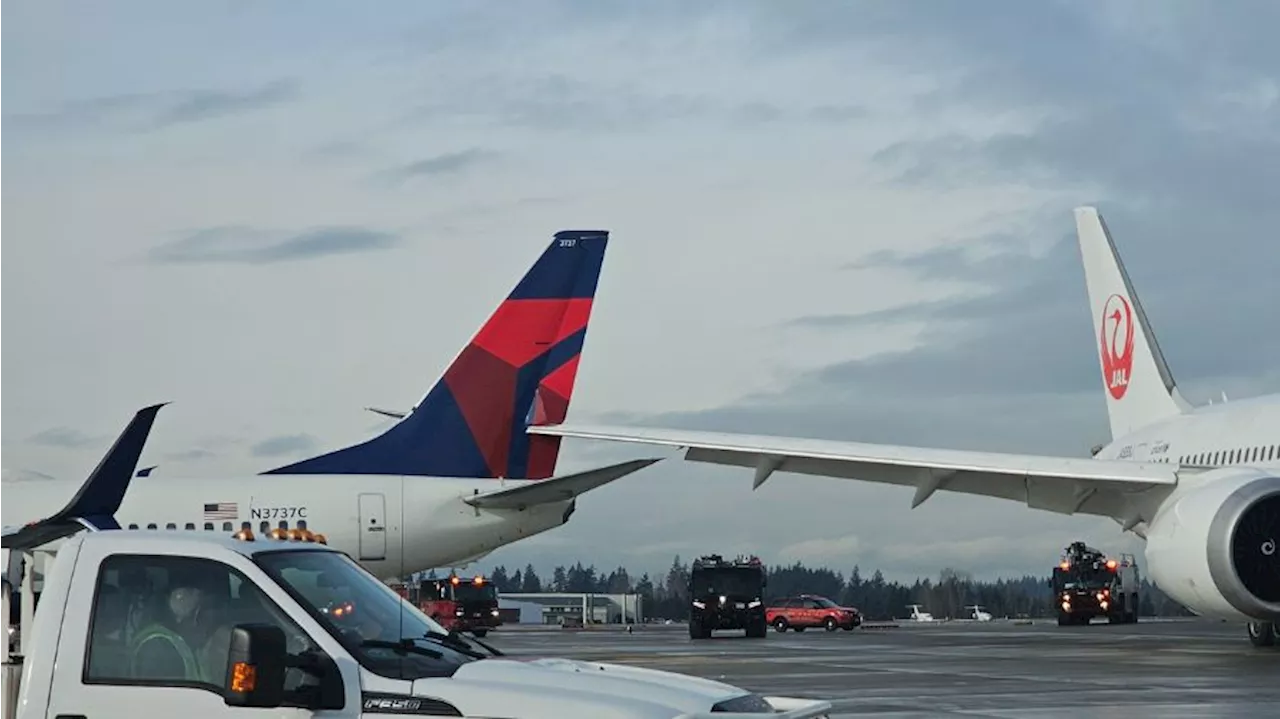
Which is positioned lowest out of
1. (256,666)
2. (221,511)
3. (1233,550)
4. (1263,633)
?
(256,666)

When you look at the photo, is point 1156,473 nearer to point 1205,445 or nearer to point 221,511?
point 1205,445

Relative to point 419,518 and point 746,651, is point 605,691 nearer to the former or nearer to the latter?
point 419,518

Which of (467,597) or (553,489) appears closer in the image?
(553,489)

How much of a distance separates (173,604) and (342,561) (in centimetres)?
86

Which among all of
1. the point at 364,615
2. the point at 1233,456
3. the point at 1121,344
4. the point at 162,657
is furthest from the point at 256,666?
the point at 1121,344

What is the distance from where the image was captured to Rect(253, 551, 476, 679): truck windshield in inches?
281

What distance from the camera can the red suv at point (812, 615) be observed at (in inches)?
2262

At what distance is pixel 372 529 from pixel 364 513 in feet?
0.90

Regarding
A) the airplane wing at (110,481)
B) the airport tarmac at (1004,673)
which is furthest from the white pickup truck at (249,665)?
the airport tarmac at (1004,673)

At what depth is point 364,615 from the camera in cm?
749

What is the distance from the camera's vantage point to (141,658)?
23.5 ft

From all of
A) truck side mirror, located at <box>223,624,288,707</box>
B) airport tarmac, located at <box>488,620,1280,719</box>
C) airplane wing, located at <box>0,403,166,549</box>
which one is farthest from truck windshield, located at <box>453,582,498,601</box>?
truck side mirror, located at <box>223,624,288,707</box>

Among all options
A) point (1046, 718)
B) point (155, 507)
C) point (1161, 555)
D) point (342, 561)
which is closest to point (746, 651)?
point (1161, 555)

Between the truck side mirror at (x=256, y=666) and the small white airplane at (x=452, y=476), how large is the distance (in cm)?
1940
